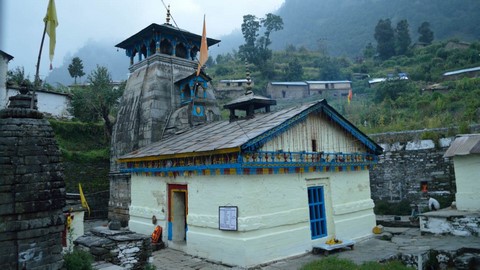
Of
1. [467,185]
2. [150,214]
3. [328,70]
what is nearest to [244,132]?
[150,214]

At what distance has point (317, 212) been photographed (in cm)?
1078

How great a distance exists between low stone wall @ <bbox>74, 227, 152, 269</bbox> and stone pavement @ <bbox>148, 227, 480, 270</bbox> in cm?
101

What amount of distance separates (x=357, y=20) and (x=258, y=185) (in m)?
117

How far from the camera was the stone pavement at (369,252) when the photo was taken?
9109mm

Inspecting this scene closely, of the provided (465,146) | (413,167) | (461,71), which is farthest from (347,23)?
(465,146)

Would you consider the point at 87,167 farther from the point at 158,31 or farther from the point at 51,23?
the point at 51,23

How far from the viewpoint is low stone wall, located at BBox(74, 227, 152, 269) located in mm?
7996

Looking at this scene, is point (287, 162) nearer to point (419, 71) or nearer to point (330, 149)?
point (330, 149)

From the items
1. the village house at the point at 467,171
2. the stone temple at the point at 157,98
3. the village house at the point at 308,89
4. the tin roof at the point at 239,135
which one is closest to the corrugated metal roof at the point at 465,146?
the village house at the point at 467,171

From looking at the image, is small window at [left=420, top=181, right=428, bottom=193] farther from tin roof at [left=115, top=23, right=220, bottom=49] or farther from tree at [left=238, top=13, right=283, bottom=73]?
tree at [left=238, top=13, right=283, bottom=73]

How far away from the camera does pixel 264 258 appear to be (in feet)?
29.3

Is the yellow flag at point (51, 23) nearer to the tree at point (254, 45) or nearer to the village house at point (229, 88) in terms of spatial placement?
the village house at point (229, 88)

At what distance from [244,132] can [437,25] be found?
302ft

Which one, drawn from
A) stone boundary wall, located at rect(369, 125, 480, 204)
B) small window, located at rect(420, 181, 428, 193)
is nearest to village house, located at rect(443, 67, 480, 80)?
stone boundary wall, located at rect(369, 125, 480, 204)
